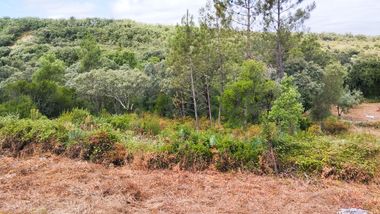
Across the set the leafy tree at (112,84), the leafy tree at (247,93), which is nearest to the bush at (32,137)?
the leafy tree at (247,93)

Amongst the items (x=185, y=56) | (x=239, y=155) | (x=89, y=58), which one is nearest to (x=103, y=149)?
(x=239, y=155)

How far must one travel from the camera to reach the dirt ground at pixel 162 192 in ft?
19.1

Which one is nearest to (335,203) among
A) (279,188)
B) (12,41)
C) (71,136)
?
(279,188)

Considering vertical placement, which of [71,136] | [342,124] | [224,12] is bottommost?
[342,124]

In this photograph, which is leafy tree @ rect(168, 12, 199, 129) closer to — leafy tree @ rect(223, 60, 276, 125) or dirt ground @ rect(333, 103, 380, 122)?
leafy tree @ rect(223, 60, 276, 125)

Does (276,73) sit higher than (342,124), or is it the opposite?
(276,73)

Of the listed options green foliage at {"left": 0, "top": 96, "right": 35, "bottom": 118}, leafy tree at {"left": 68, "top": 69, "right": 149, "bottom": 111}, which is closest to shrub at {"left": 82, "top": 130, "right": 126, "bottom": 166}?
green foliage at {"left": 0, "top": 96, "right": 35, "bottom": 118}

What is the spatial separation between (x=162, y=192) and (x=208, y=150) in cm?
192

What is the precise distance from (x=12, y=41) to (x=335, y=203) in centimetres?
4918

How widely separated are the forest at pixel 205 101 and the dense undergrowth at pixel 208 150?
0.02m

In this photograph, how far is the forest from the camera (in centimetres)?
809

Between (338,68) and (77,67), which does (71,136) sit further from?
(77,67)

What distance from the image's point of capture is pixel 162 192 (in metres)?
6.62

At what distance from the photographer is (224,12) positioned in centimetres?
1998
